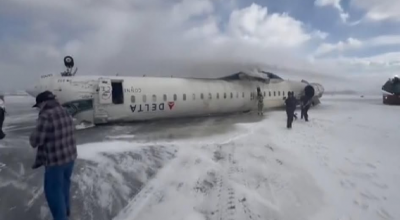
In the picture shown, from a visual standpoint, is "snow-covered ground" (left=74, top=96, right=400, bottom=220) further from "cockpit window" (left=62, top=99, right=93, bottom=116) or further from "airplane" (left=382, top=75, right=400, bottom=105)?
"airplane" (left=382, top=75, right=400, bottom=105)

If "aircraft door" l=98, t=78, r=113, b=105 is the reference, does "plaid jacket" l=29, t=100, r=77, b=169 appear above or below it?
below

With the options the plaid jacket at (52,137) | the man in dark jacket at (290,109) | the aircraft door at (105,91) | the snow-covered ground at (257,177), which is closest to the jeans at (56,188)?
the plaid jacket at (52,137)

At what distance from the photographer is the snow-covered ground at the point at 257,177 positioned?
5219 mm

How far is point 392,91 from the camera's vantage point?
28.6 metres

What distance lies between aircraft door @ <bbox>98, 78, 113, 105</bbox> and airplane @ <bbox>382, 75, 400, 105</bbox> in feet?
94.5

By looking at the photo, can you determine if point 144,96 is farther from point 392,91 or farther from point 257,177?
point 392,91

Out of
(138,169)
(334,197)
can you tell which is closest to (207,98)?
(138,169)

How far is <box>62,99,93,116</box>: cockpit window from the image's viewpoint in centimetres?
1434

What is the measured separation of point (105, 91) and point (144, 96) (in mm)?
2233

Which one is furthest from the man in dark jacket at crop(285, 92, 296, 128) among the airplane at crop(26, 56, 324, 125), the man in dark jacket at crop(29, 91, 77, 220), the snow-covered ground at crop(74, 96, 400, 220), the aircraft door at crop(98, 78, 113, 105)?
the man in dark jacket at crop(29, 91, 77, 220)

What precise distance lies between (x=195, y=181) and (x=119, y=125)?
9.92m

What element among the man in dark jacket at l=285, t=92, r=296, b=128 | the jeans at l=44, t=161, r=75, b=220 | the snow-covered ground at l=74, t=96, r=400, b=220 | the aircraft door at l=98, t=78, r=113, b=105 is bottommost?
the snow-covered ground at l=74, t=96, r=400, b=220

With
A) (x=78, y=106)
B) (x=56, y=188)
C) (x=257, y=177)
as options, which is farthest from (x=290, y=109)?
(x=78, y=106)

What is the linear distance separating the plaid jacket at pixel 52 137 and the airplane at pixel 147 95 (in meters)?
11.0
